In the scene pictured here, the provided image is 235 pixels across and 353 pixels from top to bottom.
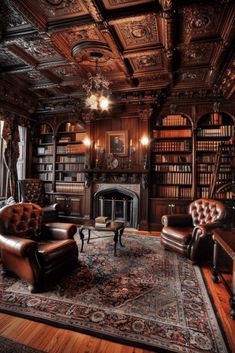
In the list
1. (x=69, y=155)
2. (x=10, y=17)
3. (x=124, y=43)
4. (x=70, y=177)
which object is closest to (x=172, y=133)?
(x=124, y=43)

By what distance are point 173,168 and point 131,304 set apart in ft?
12.0

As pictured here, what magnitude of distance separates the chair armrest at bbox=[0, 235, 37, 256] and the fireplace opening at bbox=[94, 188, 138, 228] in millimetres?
3086

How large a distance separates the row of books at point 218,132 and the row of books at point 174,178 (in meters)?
1.09

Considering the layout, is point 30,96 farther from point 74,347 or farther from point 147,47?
point 74,347

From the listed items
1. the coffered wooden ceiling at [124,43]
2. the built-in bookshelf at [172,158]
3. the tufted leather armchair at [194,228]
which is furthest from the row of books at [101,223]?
the coffered wooden ceiling at [124,43]

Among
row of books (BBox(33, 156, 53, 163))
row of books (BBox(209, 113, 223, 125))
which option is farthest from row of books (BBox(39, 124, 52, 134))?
row of books (BBox(209, 113, 223, 125))

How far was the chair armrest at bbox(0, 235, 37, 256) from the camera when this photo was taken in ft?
7.11

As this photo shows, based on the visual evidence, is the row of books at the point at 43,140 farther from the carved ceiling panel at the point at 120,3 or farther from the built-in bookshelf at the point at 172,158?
the carved ceiling panel at the point at 120,3

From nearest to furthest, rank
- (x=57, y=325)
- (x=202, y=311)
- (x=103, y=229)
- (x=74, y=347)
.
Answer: (x=74, y=347), (x=57, y=325), (x=202, y=311), (x=103, y=229)

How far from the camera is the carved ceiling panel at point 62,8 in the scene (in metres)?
2.48

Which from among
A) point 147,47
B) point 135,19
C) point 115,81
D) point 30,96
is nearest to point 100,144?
point 115,81

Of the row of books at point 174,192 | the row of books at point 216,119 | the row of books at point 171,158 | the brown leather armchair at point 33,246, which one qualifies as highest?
the row of books at point 216,119

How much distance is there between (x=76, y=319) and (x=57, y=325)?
0.56ft

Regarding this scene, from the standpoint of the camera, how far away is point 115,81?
4.57 metres
